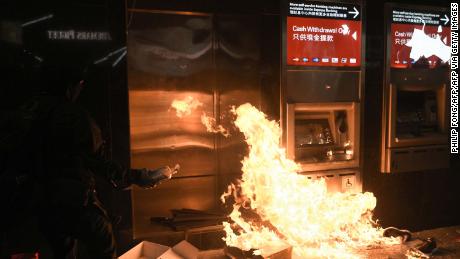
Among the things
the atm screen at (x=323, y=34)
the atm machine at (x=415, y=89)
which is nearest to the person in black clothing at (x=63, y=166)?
the atm screen at (x=323, y=34)

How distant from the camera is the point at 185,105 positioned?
530cm

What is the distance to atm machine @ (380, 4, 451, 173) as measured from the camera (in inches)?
239

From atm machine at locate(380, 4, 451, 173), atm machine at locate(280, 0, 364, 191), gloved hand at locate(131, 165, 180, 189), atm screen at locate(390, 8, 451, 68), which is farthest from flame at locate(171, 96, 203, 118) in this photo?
atm screen at locate(390, 8, 451, 68)

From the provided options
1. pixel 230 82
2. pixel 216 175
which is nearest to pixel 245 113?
pixel 230 82

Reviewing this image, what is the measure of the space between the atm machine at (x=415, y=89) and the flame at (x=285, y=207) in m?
1.17

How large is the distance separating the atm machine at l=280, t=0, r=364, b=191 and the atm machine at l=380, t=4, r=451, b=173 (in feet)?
1.75

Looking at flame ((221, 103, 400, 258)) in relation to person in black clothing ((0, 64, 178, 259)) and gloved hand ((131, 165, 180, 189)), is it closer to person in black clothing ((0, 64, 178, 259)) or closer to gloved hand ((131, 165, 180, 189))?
→ gloved hand ((131, 165, 180, 189))

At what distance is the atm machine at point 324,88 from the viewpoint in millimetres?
5488

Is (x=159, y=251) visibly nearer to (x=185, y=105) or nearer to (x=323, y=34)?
(x=185, y=105)

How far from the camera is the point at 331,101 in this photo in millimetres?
5703

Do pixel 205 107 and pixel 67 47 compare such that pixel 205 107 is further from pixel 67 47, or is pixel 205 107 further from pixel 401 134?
pixel 401 134

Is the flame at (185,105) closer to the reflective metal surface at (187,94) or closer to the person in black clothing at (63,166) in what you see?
the reflective metal surface at (187,94)

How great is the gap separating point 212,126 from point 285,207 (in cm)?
144

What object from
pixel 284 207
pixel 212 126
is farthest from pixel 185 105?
pixel 284 207
